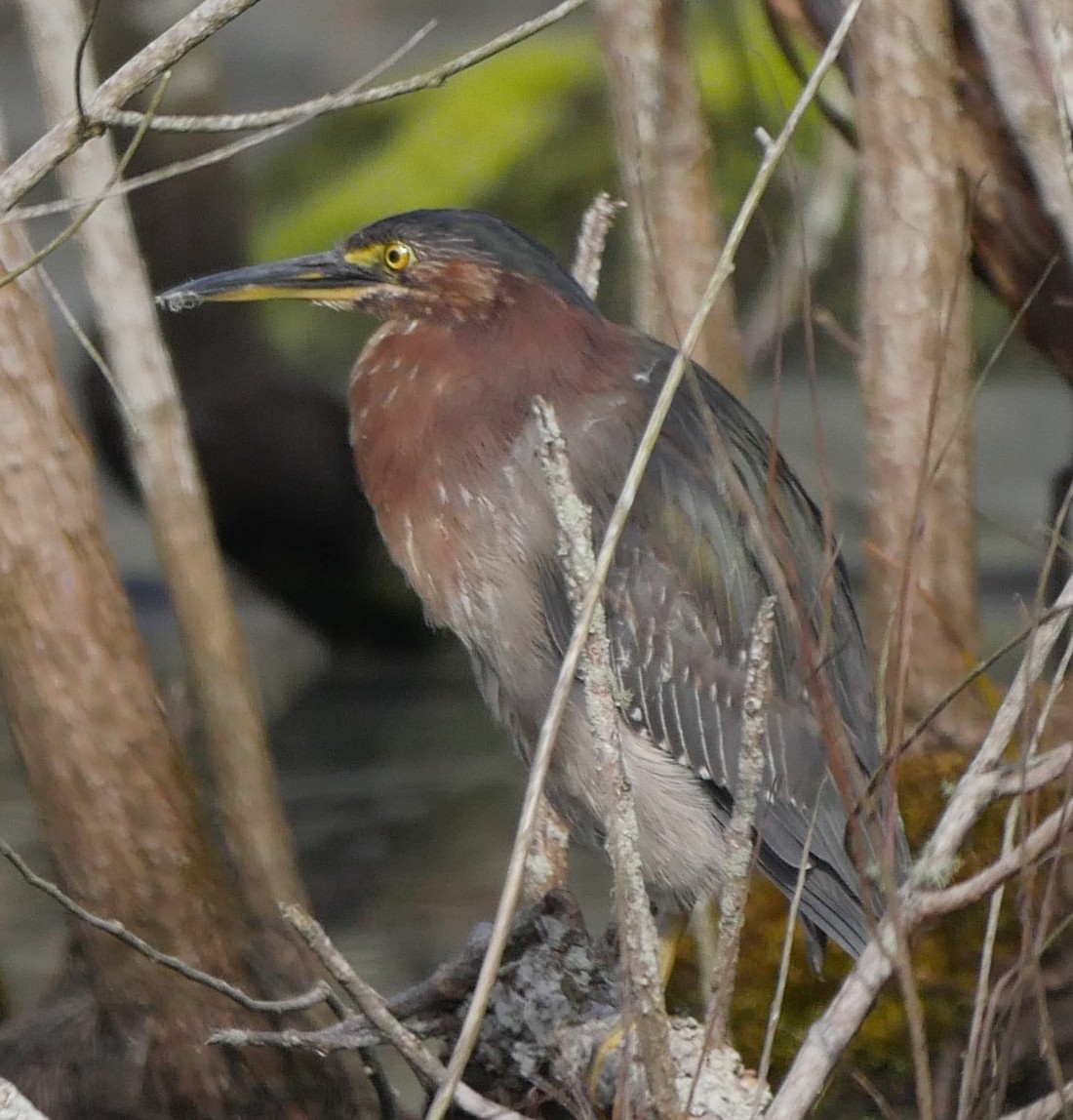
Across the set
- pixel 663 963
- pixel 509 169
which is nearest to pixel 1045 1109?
pixel 663 963

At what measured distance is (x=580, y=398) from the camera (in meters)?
2.75

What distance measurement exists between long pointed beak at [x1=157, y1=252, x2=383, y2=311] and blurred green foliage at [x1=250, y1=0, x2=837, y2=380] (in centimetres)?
557

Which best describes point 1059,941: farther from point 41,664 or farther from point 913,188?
point 41,664

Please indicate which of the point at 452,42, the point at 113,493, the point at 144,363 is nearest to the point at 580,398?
the point at 144,363

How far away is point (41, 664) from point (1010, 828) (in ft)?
5.02

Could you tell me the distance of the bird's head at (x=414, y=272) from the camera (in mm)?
2762

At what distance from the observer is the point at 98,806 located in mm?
2834

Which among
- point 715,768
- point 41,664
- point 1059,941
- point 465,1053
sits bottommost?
point 1059,941

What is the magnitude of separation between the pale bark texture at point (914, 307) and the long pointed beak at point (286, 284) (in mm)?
993

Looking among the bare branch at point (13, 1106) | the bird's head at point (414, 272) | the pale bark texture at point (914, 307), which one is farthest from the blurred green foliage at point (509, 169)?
the bare branch at point (13, 1106)

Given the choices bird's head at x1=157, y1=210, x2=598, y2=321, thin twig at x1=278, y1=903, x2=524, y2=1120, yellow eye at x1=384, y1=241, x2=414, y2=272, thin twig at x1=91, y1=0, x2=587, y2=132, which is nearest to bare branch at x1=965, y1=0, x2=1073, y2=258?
bird's head at x1=157, y1=210, x2=598, y2=321

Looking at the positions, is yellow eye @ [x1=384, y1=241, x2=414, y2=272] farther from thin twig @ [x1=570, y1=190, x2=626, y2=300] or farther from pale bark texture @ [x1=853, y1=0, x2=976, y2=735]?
pale bark texture @ [x1=853, y1=0, x2=976, y2=735]

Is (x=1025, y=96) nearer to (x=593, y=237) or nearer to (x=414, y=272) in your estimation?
(x=593, y=237)

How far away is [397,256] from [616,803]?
1.27 metres
